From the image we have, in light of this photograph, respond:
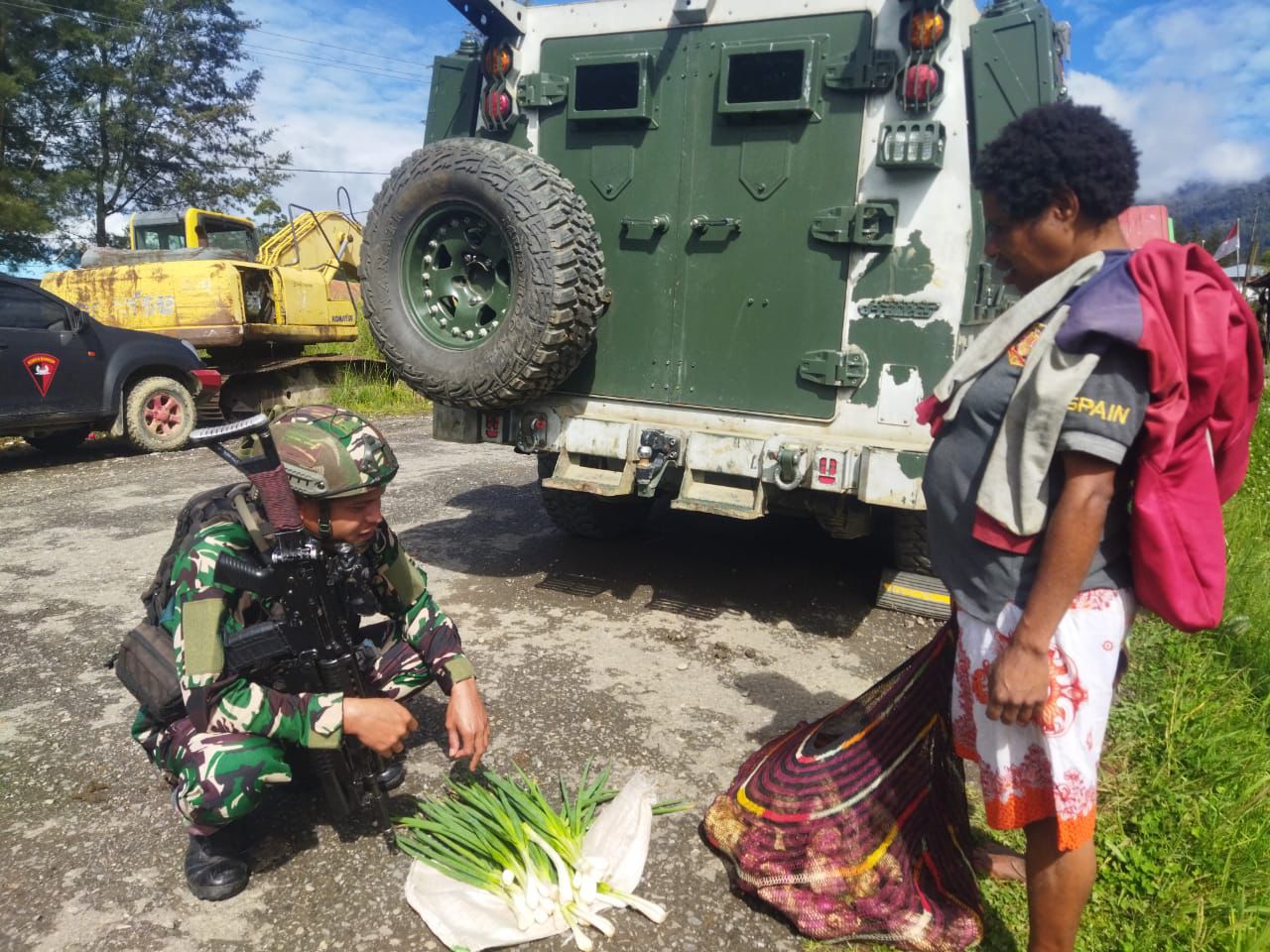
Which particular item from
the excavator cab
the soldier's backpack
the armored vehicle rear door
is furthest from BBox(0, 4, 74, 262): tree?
the soldier's backpack

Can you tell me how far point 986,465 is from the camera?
163 centimetres

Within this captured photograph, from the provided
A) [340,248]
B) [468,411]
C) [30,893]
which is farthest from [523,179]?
[340,248]

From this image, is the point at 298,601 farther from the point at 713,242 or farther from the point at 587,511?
the point at 587,511

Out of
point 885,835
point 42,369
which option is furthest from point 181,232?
point 885,835

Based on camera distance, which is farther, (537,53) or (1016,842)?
(537,53)

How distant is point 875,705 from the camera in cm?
220

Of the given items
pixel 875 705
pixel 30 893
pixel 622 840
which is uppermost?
pixel 875 705

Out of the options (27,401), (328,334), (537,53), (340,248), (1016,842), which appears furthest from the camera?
(340,248)

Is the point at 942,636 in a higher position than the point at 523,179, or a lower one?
lower

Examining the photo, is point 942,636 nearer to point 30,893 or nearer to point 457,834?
point 457,834

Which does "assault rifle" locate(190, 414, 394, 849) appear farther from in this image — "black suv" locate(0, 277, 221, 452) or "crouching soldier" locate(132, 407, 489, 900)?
"black suv" locate(0, 277, 221, 452)

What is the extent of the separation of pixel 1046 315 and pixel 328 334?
11.4 m

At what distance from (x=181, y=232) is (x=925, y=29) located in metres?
12.6

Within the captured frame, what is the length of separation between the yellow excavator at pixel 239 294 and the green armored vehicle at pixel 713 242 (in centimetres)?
515
